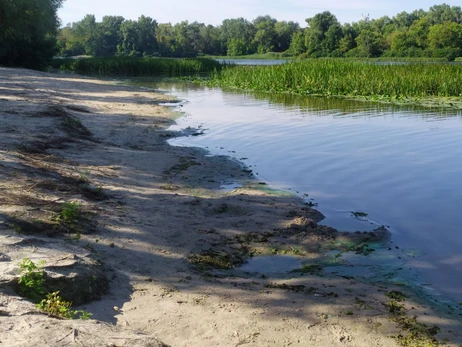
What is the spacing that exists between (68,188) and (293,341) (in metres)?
4.37

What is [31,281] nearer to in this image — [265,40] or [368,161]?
[368,161]

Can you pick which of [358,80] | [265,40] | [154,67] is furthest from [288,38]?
[358,80]

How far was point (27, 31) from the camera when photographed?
109 ft

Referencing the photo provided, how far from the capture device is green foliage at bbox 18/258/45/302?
156 inches

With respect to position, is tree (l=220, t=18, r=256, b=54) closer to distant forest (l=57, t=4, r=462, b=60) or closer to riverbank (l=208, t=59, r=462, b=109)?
distant forest (l=57, t=4, r=462, b=60)

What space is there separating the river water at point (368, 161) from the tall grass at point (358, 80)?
4.60m

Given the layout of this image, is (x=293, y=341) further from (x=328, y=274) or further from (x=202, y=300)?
(x=328, y=274)

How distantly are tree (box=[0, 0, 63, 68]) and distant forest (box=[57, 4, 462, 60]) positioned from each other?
45714 mm

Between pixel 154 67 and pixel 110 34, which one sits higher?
pixel 110 34

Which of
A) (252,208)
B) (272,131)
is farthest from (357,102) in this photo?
(252,208)

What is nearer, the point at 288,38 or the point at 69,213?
the point at 69,213

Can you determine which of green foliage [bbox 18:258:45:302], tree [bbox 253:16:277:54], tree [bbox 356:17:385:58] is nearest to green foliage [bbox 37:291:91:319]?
green foliage [bbox 18:258:45:302]

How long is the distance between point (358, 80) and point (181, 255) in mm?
22699

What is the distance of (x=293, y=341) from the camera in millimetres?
3959
